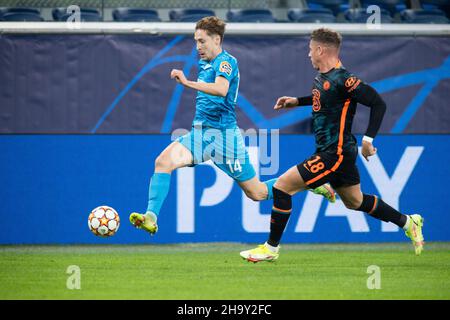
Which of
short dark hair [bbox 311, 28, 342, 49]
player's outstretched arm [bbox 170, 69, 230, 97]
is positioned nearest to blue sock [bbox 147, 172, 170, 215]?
player's outstretched arm [bbox 170, 69, 230, 97]

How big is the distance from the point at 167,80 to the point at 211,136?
10.6 feet

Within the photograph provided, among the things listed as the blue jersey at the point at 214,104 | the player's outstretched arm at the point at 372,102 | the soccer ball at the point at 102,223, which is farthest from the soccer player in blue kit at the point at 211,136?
the player's outstretched arm at the point at 372,102

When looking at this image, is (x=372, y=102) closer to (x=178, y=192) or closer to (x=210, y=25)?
(x=210, y=25)

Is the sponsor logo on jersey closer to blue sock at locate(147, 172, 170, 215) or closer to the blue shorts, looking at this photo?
the blue shorts

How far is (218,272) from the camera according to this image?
877 centimetres

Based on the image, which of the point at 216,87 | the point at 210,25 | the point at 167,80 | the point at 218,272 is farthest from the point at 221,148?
the point at 167,80

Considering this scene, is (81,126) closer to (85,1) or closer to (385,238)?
(85,1)

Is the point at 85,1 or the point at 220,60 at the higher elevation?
the point at 85,1

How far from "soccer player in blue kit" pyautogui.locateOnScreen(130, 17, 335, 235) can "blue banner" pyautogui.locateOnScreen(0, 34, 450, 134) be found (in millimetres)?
2916

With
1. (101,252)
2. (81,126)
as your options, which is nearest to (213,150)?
(101,252)

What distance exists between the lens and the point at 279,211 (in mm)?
8852

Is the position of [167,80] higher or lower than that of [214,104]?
higher

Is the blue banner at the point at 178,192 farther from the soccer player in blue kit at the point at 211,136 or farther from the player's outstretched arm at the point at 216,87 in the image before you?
the player's outstretched arm at the point at 216,87
